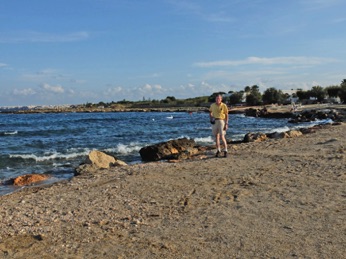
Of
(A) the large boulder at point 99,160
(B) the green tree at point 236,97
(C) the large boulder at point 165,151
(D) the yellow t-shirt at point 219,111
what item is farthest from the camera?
(B) the green tree at point 236,97

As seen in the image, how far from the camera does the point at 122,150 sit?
1952 centimetres

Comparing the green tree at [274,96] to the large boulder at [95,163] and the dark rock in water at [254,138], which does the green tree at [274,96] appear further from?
the large boulder at [95,163]

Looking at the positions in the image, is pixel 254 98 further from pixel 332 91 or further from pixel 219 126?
pixel 219 126

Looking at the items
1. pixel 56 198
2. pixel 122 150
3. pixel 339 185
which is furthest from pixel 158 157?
pixel 339 185

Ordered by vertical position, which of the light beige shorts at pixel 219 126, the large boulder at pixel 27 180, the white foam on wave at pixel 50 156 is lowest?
the white foam on wave at pixel 50 156

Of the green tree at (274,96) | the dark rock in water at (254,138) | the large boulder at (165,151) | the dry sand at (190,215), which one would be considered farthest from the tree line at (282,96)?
the dry sand at (190,215)

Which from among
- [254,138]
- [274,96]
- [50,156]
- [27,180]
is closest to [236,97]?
[274,96]

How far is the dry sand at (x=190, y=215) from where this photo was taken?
4887mm

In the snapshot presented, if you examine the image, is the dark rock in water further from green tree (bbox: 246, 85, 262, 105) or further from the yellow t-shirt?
green tree (bbox: 246, 85, 262, 105)

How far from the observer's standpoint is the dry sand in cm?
489

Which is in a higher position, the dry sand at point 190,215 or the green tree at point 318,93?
the green tree at point 318,93

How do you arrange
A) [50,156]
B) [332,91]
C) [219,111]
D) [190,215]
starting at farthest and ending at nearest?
1. [332,91]
2. [50,156]
3. [219,111]
4. [190,215]

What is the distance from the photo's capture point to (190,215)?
6207 millimetres

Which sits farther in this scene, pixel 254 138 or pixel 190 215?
pixel 254 138
